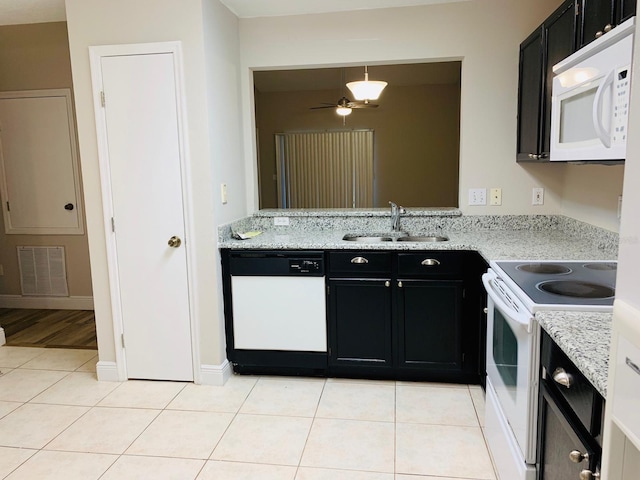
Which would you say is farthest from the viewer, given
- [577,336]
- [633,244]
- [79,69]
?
[79,69]

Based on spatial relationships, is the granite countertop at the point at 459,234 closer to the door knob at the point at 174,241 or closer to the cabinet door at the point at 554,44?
the door knob at the point at 174,241

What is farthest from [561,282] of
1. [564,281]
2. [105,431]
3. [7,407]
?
[7,407]

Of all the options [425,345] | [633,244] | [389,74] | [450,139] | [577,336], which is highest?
[389,74]

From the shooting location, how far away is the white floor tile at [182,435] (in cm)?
226

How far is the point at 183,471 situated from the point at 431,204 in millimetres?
5569

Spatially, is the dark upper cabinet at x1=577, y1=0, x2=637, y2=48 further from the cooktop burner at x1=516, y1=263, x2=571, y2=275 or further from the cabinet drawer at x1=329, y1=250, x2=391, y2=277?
the cabinet drawer at x1=329, y1=250, x2=391, y2=277

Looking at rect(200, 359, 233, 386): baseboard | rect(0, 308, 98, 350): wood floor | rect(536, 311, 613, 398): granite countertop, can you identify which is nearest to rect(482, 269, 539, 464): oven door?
rect(536, 311, 613, 398): granite countertop

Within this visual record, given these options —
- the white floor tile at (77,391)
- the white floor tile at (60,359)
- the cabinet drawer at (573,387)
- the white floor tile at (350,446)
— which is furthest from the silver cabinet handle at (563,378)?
the white floor tile at (60,359)

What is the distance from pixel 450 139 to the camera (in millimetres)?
6734

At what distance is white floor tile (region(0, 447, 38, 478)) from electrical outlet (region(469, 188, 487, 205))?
2854 millimetres

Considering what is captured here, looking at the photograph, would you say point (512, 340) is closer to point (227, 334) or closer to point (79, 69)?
point (227, 334)

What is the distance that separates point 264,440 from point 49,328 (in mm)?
2626

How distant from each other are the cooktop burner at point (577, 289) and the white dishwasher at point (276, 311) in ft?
4.49

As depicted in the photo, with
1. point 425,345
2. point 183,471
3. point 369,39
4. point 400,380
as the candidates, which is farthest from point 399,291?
point 369,39
